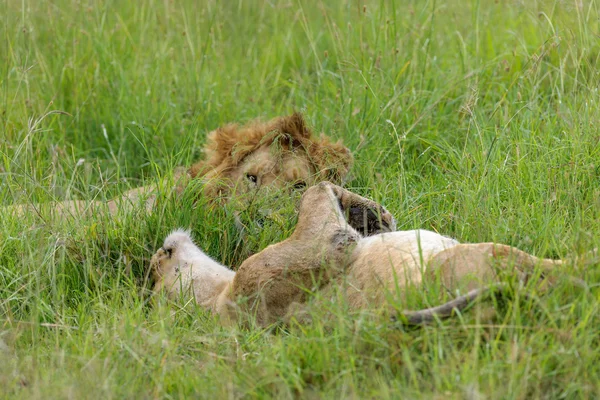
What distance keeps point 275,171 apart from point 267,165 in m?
0.05

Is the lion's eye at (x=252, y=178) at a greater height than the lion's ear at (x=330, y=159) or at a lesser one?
lesser

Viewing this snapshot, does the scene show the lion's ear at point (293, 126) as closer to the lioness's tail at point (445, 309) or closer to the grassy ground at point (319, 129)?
the grassy ground at point (319, 129)

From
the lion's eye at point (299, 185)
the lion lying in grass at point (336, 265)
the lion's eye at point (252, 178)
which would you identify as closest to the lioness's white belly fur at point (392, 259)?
the lion lying in grass at point (336, 265)

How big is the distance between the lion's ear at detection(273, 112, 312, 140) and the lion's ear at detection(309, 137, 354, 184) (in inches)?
3.7

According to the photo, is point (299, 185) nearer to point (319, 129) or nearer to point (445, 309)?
point (319, 129)

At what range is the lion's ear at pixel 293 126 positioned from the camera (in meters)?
5.01

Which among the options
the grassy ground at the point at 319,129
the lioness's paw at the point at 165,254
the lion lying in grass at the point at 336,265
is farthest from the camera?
the lioness's paw at the point at 165,254

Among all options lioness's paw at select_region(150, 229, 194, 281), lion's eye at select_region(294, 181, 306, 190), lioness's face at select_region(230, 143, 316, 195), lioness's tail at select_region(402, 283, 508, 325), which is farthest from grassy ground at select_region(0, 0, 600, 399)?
lion's eye at select_region(294, 181, 306, 190)

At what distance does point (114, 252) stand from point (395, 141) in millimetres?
1863

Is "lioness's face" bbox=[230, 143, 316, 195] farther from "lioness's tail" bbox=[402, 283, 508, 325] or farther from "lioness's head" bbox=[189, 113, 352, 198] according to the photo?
"lioness's tail" bbox=[402, 283, 508, 325]

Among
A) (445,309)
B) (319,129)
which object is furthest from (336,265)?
(319,129)

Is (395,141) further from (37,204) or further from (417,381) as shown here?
(417,381)

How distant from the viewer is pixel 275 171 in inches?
196

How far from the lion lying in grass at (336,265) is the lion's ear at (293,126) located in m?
0.81
